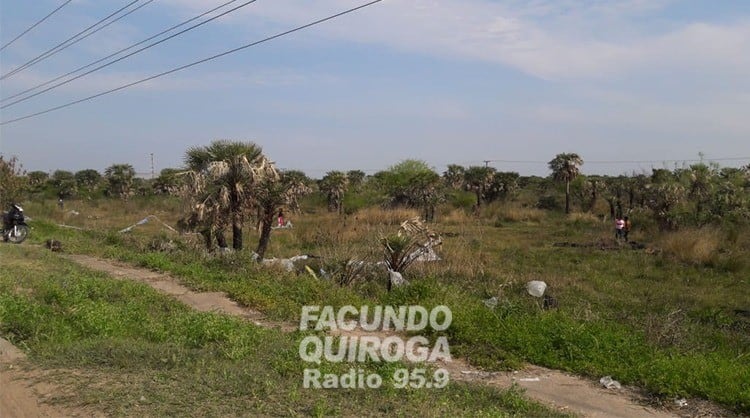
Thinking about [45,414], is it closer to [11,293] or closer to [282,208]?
[11,293]

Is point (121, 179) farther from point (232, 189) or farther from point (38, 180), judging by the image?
point (232, 189)

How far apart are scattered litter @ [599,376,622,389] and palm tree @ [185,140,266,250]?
10.2 m

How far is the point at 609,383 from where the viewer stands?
21.1ft

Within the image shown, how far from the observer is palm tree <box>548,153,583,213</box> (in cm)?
4709

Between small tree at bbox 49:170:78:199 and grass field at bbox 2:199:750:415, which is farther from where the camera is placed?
small tree at bbox 49:170:78:199

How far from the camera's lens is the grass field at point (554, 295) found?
21.6ft

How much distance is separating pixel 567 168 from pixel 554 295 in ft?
119

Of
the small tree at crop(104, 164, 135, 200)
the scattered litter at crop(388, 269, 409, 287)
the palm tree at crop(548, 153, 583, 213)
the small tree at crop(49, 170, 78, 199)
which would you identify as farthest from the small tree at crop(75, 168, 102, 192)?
the scattered litter at crop(388, 269, 409, 287)

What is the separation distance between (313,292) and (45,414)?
18.1 ft

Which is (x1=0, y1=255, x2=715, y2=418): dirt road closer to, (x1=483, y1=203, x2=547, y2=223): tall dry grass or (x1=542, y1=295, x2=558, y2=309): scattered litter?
(x1=542, y1=295, x2=558, y2=309): scattered litter

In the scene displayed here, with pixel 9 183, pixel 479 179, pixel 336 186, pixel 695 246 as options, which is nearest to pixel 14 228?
pixel 9 183

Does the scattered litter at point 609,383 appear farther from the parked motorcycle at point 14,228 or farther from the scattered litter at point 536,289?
the parked motorcycle at point 14,228

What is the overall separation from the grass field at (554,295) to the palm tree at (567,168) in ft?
64.6

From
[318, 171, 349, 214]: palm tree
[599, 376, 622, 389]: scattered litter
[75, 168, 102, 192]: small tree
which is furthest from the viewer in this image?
[75, 168, 102, 192]: small tree
